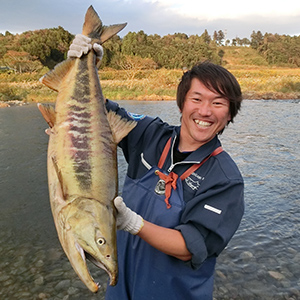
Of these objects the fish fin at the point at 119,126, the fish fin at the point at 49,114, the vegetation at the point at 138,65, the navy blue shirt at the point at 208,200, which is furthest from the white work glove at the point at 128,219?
the vegetation at the point at 138,65

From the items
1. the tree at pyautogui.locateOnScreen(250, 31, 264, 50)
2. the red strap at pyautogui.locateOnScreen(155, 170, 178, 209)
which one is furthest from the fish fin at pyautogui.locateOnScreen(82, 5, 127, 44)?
the tree at pyautogui.locateOnScreen(250, 31, 264, 50)

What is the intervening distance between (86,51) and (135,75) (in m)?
51.2

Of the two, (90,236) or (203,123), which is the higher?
(203,123)

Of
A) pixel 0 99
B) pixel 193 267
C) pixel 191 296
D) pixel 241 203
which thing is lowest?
pixel 0 99

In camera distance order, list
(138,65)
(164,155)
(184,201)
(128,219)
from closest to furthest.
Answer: (128,219) < (184,201) < (164,155) < (138,65)

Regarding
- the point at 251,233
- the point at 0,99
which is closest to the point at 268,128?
the point at 251,233

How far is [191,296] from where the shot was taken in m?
2.05

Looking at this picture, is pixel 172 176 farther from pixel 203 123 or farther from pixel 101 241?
pixel 101 241

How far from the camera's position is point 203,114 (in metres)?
2.12

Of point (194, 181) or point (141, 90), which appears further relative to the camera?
point (141, 90)

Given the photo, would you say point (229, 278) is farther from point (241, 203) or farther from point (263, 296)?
point (241, 203)

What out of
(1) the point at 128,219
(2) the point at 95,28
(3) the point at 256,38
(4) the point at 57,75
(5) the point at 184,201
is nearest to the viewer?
(1) the point at 128,219

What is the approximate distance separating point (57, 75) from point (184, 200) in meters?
1.55

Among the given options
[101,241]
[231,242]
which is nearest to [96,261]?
[101,241]
